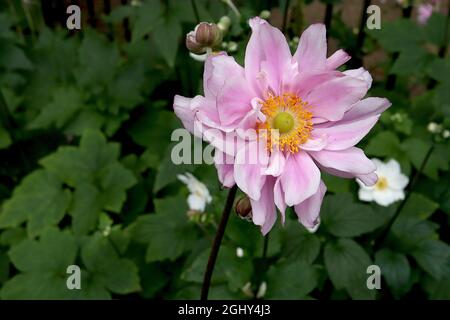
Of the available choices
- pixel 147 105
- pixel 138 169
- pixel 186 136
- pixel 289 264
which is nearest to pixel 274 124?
pixel 186 136

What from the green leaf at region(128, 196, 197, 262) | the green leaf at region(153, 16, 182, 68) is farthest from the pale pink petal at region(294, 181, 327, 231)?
the green leaf at region(153, 16, 182, 68)

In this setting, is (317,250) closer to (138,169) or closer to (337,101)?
(337,101)

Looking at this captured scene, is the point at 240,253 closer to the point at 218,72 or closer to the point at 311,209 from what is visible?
the point at 311,209

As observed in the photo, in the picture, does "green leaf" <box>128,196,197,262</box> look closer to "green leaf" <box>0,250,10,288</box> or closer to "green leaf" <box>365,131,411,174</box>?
"green leaf" <box>0,250,10,288</box>

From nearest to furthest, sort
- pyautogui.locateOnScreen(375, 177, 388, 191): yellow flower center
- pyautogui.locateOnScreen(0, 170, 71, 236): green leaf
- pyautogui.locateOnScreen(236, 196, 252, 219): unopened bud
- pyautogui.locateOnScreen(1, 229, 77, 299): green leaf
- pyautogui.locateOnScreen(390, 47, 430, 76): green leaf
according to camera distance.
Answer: pyautogui.locateOnScreen(236, 196, 252, 219): unopened bud → pyautogui.locateOnScreen(1, 229, 77, 299): green leaf → pyautogui.locateOnScreen(375, 177, 388, 191): yellow flower center → pyautogui.locateOnScreen(0, 170, 71, 236): green leaf → pyautogui.locateOnScreen(390, 47, 430, 76): green leaf

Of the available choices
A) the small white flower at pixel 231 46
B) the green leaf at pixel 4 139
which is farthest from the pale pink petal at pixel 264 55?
the green leaf at pixel 4 139
